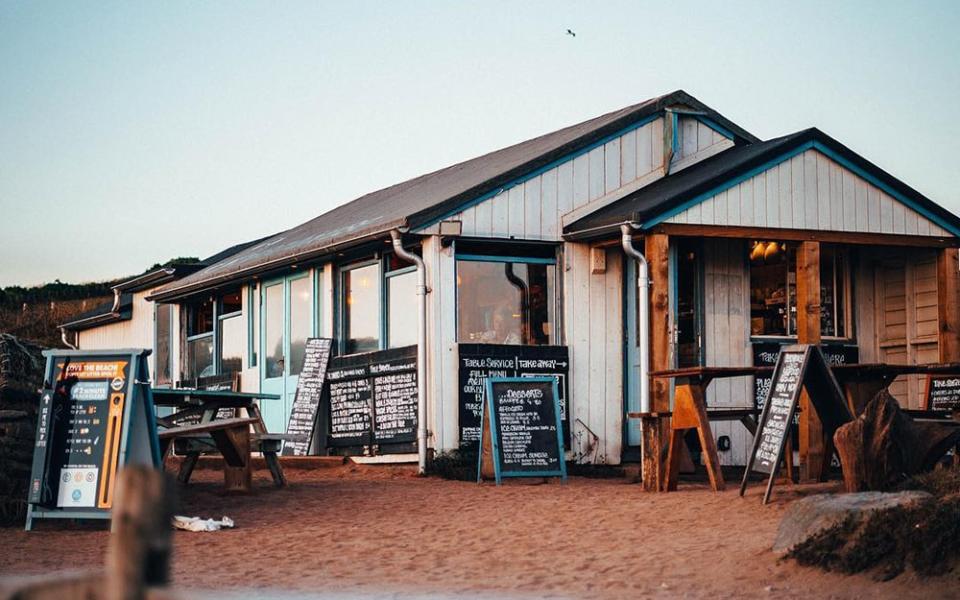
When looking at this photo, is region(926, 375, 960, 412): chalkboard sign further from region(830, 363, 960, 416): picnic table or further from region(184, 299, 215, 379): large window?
region(184, 299, 215, 379): large window

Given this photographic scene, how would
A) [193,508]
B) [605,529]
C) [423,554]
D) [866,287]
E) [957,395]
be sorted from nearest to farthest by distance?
[423,554]
[605,529]
[193,508]
[957,395]
[866,287]

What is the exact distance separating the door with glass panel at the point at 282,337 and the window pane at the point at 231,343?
0.92m

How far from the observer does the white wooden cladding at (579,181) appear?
599 inches

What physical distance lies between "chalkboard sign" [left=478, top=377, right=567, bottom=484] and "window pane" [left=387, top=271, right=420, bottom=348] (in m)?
1.78

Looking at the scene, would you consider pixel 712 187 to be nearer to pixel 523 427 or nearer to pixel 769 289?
pixel 769 289

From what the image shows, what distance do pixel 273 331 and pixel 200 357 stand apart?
11.1 feet

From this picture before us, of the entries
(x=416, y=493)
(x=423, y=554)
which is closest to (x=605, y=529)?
(x=423, y=554)

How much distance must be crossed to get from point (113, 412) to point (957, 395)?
861cm

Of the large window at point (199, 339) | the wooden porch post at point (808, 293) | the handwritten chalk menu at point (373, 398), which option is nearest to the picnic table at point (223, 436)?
the handwritten chalk menu at point (373, 398)

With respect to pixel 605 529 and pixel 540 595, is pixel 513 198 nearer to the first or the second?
pixel 605 529

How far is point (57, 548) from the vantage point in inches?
395

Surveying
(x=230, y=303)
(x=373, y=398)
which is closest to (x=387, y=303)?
(x=373, y=398)

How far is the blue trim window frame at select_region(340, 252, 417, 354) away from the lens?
51.3ft

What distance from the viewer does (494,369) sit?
15031mm
